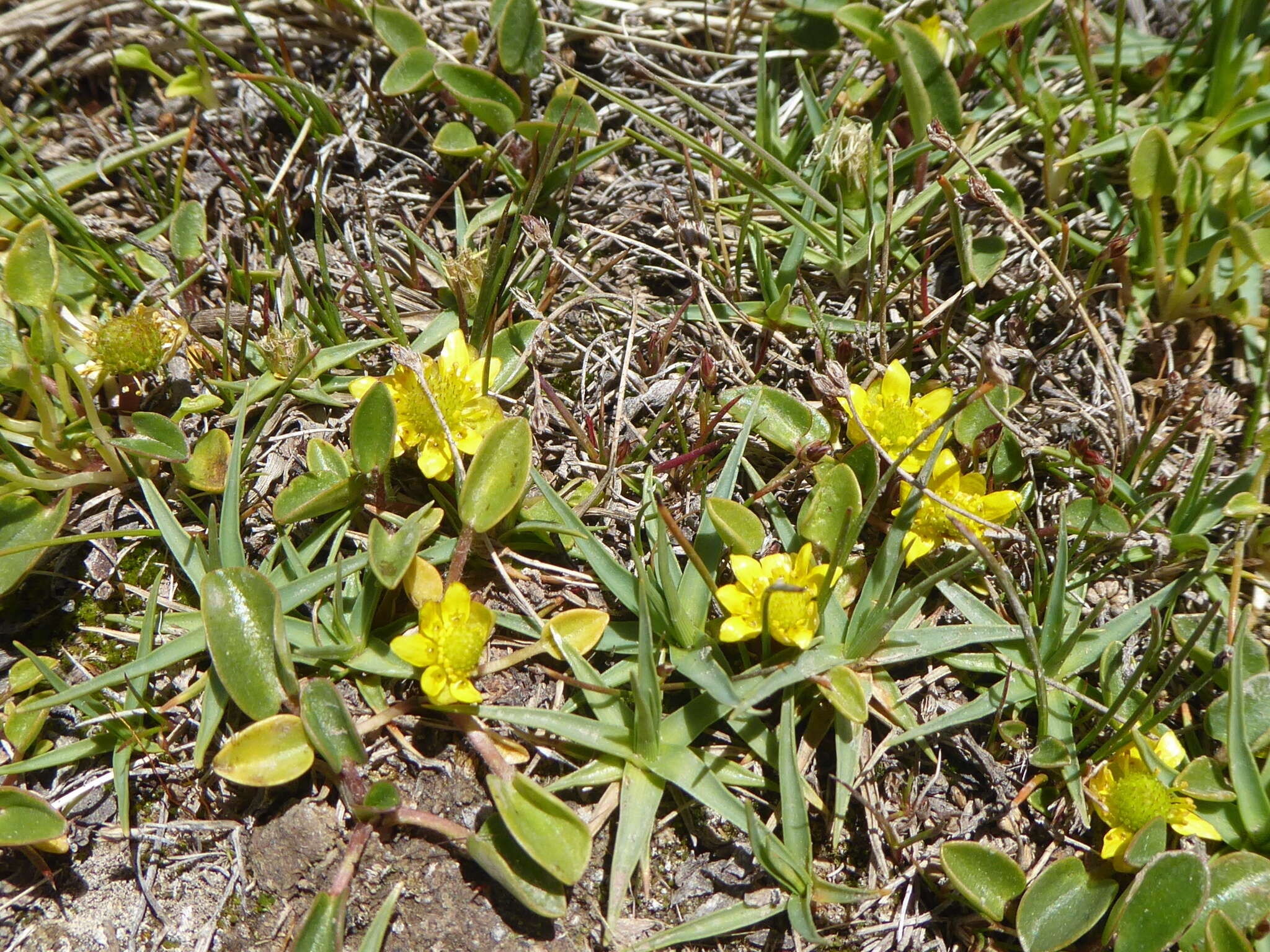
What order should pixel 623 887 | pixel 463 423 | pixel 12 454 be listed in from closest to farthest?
1. pixel 623 887
2. pixel 12 454
3. pixel 463 423

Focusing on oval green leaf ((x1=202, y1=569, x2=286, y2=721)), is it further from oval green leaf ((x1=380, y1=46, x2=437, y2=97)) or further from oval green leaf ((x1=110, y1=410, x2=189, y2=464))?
oval green leaf ((x1=380, y1=46, x2=437, y2=97))

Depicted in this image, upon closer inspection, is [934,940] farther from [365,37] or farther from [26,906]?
[365,37]

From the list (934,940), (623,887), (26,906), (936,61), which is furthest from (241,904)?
(936,61)

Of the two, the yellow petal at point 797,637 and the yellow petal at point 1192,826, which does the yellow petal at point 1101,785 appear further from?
the yellow petal at point 797,637

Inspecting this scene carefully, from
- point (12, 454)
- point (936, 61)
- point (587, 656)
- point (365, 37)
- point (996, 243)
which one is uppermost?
point (936, 61)

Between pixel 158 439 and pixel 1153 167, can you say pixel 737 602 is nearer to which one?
pixel 158 439

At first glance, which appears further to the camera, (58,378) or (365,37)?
(365,37)

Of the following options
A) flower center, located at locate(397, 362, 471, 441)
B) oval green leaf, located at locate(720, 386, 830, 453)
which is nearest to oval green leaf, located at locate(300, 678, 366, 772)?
flower center, located at locate(397, 362, 471, 441)

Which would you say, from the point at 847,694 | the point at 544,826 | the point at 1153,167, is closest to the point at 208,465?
the point at 544,826
